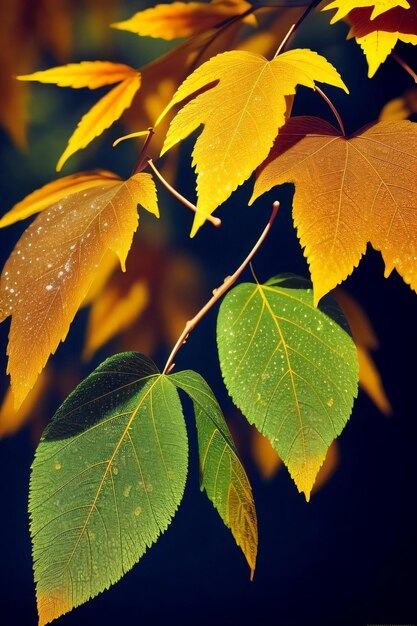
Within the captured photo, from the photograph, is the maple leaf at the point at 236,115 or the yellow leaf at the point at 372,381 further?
the yellow leaf at the point at 372,381

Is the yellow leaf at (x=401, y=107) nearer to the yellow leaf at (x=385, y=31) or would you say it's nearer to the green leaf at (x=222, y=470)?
the yellow leaf at (x=385, y=31)

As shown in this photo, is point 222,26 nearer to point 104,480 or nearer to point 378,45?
point 378,45

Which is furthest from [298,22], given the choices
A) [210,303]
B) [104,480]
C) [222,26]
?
[104,480]

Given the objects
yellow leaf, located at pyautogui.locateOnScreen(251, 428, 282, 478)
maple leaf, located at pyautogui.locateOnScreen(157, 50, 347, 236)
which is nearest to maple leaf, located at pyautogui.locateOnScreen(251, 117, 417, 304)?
maple leaf, located at pyautogui.locateOnScreen(157, 50, 347, 236)

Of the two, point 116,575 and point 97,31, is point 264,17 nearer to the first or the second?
point 97,31

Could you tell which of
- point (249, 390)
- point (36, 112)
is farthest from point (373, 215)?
point (36, 112)

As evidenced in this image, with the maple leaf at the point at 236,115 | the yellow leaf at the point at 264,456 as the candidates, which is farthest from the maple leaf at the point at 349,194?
the yellow leaf at the point at 264,456

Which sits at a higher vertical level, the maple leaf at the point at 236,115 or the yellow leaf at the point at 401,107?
the maple leaf at the point at 236,115

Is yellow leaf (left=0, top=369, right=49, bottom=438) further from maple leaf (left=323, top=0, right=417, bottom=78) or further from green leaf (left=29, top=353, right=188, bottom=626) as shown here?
maple leaf (left=323, top=0, right=417, bottom=78)
